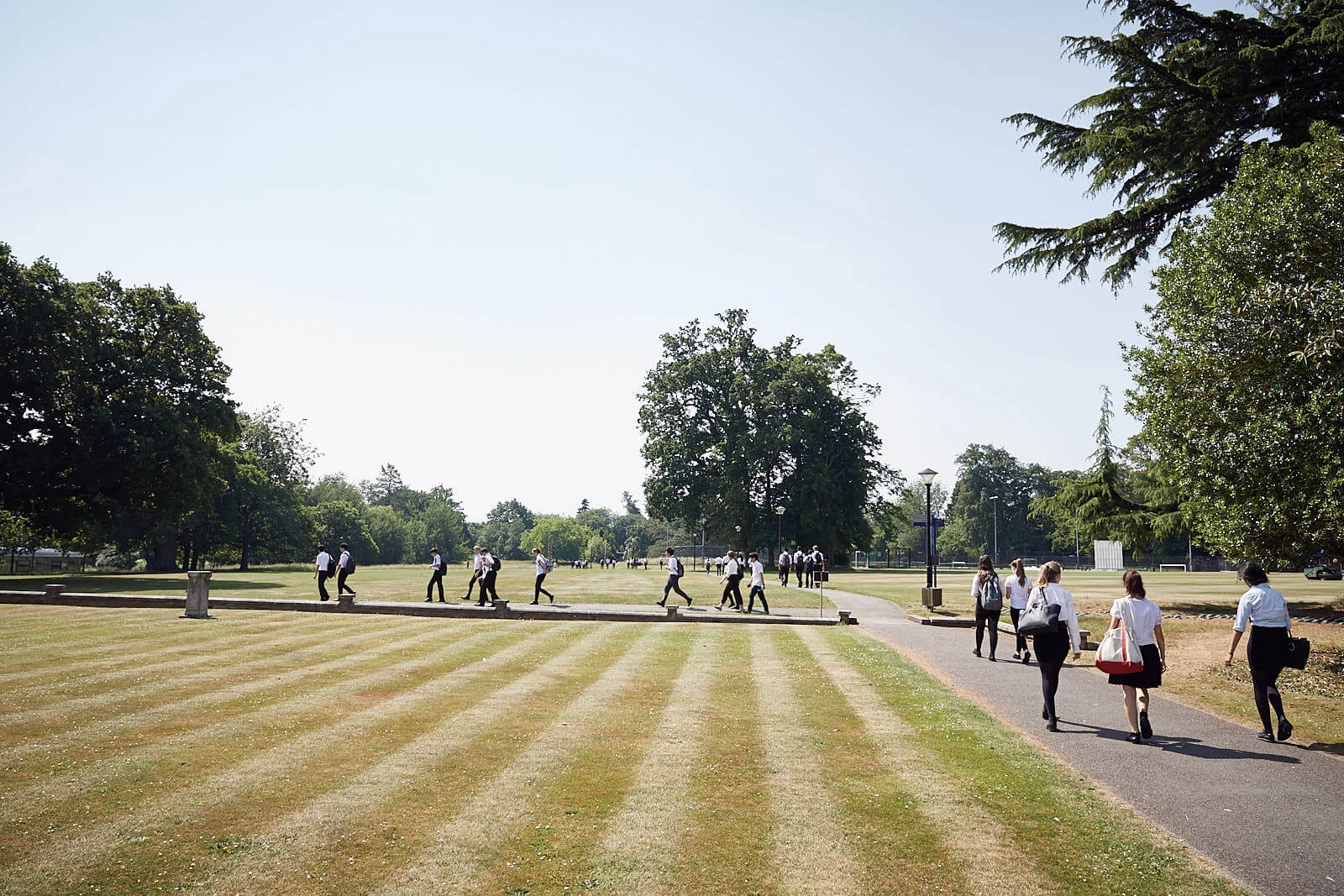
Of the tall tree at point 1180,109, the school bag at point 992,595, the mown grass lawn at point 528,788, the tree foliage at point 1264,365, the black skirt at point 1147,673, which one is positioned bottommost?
the mown grass lawn at point 528,788

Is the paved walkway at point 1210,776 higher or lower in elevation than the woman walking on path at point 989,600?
lower

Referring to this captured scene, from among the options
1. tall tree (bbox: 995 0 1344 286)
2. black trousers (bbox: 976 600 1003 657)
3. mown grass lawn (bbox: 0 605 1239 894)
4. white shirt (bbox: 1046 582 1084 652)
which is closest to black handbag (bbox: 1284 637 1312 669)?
white shirt (bbox: 1046 582 1084 652)

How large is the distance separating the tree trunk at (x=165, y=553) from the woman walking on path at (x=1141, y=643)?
64056mm

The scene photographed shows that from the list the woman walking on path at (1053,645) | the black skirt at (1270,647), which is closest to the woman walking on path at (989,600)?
the woman walking on path at (1053,645)

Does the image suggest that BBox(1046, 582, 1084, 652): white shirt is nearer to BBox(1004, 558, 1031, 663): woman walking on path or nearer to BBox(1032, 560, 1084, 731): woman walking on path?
BBox(1032, 560, 1084, 731): woman walking on path

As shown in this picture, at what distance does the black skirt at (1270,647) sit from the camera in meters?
10.1

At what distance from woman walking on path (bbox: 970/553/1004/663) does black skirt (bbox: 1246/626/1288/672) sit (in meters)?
6.31

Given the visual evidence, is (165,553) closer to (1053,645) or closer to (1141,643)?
(1053,645)

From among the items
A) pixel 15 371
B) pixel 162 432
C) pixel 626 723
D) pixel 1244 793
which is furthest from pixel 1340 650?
pixel 15 371

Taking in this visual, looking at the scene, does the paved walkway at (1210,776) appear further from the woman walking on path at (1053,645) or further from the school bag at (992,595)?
the school bag at (992,595)

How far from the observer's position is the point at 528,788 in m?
7.58

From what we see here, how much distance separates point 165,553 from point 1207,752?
216ft

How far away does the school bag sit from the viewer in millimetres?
16922

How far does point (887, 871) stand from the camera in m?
5.79
